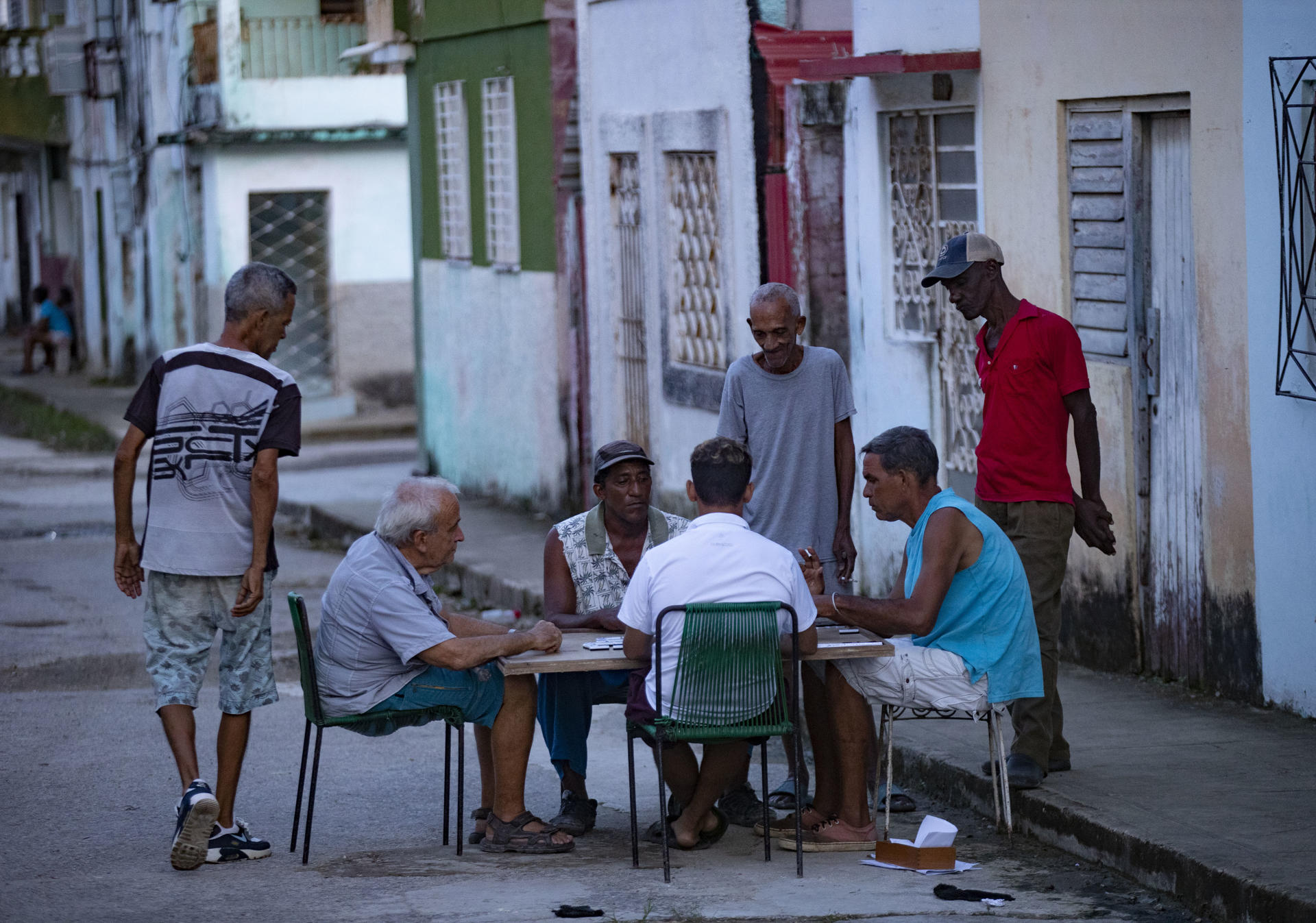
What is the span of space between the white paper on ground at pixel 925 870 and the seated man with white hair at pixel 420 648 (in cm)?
97

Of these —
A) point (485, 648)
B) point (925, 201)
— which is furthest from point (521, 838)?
point (925, 201)

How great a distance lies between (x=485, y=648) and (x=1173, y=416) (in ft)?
12.0

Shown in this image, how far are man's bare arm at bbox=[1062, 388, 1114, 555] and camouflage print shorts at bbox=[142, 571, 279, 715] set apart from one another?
A: 2.73m

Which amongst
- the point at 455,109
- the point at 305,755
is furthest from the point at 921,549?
the point at 455,109

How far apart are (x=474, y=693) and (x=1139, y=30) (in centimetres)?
417

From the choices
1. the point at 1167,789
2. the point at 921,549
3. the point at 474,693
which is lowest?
the point at 1167,789

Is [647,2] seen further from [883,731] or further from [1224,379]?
[883,731]

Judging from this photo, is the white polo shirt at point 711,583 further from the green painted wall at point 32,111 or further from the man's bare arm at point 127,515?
the green painted wall at point 32,111

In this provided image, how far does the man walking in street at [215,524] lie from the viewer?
6.35 metres

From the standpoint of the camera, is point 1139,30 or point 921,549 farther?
point 1139,30

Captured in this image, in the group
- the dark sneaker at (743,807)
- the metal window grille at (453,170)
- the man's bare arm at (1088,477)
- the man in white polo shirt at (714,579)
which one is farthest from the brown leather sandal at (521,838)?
the metal window grille at (453,170)

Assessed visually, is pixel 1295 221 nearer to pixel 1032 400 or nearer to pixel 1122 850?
pixel 1032 400

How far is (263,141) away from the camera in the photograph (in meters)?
24.7

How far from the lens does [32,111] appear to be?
35.1 m
